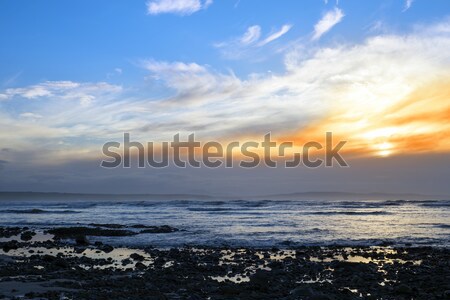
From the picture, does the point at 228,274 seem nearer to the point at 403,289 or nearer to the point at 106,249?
the point at 403,289

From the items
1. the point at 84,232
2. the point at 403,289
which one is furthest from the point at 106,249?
the point at 403,289

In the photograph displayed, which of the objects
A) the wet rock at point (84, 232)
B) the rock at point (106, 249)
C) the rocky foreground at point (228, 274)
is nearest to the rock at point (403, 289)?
the rocky foreground at point (228, 274)

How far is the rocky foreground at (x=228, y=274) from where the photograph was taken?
12.3 m

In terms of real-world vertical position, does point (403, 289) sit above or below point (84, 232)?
above

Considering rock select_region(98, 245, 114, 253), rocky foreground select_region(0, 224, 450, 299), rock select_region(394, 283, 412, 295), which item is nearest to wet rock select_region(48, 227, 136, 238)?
rock select_region(98, 245, 114, 253)

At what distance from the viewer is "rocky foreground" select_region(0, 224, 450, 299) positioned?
12.3 m

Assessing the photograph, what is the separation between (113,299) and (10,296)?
105 inches

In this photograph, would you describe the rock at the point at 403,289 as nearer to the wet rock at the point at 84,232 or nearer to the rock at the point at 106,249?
the rock at the point at 106,249

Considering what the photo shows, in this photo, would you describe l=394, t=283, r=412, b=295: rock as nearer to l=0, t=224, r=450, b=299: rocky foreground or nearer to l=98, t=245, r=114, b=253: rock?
l=0, t=224, r=450, b=299: rocky foreground

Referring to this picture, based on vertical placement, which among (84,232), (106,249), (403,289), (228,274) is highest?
(403,289)

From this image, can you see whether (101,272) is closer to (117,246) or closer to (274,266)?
(274,266)

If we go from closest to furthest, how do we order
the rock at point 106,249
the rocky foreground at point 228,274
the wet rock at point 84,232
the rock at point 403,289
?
the rocky foreground at point 228,274 < the rock at point 403,289 < the rock at point 106,249 < the wet rock at point 84,232

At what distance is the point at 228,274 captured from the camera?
635 inches

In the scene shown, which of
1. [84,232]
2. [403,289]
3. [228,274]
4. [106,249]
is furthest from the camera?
[84,232]
